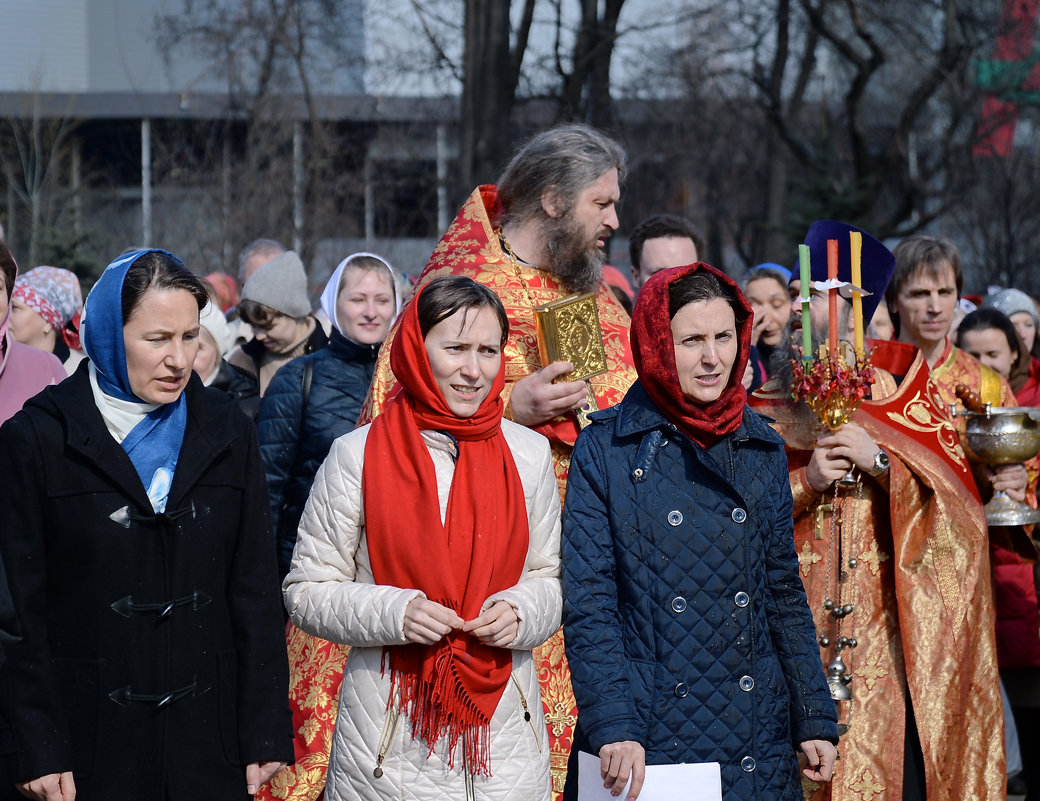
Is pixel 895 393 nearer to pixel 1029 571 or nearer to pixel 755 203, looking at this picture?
pixel 1029 571

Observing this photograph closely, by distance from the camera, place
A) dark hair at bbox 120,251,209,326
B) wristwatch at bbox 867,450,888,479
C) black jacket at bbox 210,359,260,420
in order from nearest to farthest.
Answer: dark hair at bbox 120,251,209,326, wristwatch at bbox 867,450,888,479, black jacket at bbox 210,359,260,420

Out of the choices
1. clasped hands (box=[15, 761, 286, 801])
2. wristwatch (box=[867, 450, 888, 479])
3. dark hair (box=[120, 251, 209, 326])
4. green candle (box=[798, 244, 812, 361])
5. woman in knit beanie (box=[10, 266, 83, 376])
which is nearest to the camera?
clasped hands (box=[15, 761, 286, 801])

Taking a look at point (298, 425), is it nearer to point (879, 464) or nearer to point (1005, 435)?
point (879, 464)

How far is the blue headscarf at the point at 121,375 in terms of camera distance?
11.6 feet

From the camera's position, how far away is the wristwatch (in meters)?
4.72

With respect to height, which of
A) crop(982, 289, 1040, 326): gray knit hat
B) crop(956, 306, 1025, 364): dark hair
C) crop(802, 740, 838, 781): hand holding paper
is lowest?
crop(802, 740, 838, 781): hand holding paper

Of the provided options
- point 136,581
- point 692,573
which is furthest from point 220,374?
point 692,573

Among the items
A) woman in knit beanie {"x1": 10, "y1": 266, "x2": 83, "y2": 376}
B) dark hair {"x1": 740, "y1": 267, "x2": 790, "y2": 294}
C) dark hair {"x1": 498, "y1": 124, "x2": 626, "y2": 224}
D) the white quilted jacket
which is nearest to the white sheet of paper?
the white quilted jacket

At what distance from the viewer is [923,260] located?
5613mm

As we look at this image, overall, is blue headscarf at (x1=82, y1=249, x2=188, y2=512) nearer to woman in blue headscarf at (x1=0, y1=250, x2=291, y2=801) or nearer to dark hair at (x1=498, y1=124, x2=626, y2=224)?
woman in blue headscarf at (x1=0, y1=250, x2=291, y2=801)

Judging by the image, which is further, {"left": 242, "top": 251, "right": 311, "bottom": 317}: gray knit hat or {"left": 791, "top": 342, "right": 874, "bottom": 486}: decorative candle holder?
{"left": 242, "top": 251, "right": 311, "bottom": 317}: gray knit hat

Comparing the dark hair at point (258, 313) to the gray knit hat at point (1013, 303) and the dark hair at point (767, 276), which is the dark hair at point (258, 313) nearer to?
the dark hair at point (767, 276)

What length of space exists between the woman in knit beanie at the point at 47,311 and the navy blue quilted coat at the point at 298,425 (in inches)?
37.1

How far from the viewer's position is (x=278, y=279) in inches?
275
